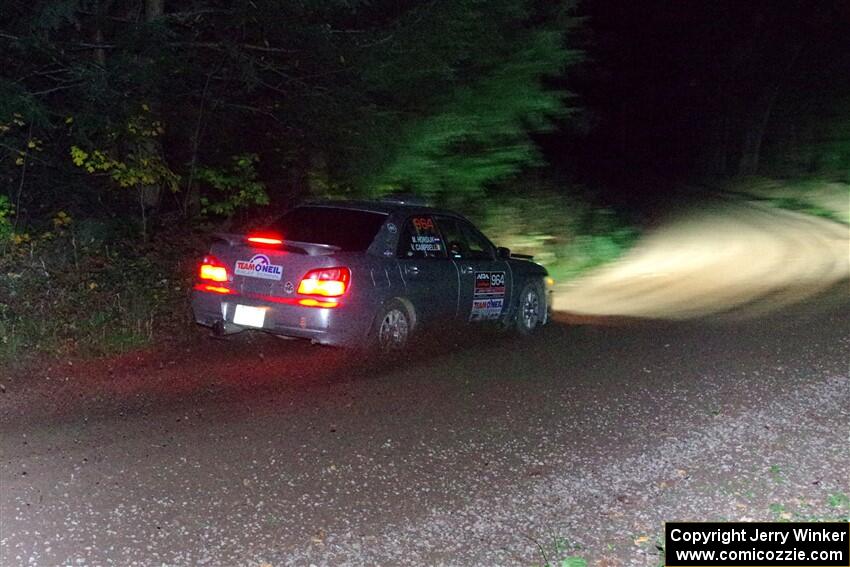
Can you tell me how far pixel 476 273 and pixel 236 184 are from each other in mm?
5531

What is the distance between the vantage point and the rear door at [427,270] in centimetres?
939

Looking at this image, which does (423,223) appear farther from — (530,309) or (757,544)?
(757,544)

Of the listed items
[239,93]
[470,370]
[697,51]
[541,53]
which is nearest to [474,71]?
[541,53]

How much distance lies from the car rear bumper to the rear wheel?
194 millimetres

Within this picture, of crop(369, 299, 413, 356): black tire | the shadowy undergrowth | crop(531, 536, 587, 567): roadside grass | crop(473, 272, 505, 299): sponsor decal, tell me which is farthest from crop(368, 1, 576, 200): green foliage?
crop(531, 536, 587, 567): roadside grass

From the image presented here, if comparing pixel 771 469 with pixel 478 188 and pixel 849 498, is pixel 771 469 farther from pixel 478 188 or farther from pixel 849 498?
pixel 478 188

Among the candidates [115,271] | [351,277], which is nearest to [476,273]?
[351,277]

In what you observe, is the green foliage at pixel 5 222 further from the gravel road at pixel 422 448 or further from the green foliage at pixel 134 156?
the gravel road at pixel 422 448

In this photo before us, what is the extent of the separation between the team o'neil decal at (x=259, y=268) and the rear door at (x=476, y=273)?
209 cm

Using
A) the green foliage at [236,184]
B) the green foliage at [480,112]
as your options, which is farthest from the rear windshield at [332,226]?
the green foliage at [480,112]

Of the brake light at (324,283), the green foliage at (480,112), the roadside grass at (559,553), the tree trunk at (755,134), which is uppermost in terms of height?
the tree trunk at (755,134)

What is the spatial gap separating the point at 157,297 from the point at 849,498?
802cm

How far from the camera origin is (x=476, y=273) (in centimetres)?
1033

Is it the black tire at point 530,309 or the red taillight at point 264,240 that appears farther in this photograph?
the black tire at point 530,309
